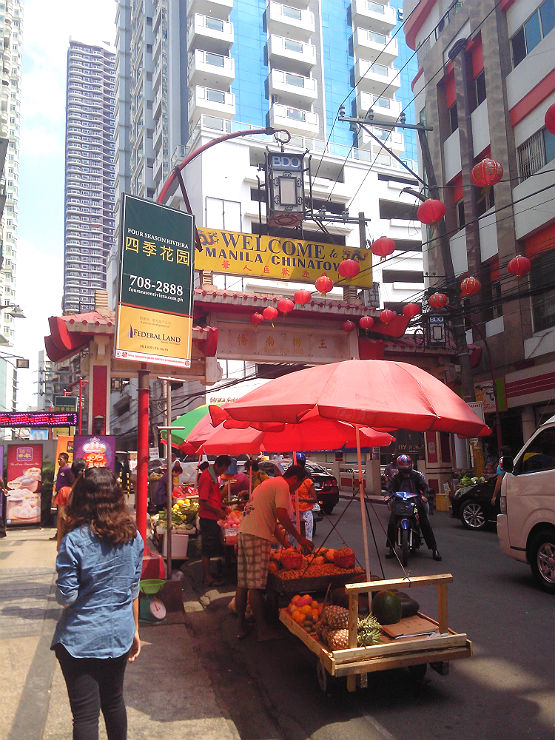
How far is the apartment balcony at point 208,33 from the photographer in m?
43.3

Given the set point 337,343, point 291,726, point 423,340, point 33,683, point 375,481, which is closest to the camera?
point 291,726

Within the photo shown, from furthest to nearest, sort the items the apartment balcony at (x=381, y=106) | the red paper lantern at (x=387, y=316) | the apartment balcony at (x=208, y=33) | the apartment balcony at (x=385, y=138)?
the apartment balcony at (x=381, y=106) → the apartment balcony at (x=385, y=138) → the apartment balcony at (x=208, y=33) → the red paper lantern at (x=387, y=316)

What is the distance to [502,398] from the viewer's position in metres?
18.5

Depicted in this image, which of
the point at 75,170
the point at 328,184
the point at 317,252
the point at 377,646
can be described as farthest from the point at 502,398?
the point at 75,170

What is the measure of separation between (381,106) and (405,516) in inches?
2026

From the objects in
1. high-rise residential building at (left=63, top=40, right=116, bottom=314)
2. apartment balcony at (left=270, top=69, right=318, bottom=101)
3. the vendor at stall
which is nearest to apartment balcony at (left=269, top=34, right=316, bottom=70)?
apartment balcony at (left=270, top=69, right=318, bottom=101)

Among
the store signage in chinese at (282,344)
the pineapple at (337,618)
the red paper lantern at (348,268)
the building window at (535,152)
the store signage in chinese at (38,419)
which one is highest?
the building window at (535,152)

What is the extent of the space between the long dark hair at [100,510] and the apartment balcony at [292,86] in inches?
1918

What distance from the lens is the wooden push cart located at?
3.95 metres

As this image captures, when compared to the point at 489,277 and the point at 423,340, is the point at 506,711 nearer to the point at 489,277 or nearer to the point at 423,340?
the point at 423,340

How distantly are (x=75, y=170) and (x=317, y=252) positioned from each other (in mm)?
105332

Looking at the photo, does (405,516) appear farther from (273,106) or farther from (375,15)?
(375,15)

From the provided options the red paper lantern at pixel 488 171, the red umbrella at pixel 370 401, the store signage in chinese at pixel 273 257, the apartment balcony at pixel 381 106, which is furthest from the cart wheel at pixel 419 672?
the apartment balcony at pixel 381 106

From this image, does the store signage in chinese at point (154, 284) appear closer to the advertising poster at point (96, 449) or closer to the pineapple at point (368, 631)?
the pineapple at point (368, 631)
